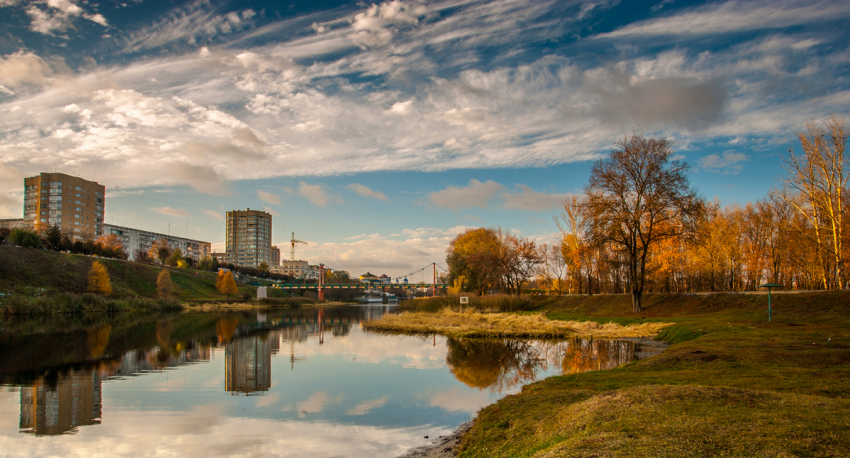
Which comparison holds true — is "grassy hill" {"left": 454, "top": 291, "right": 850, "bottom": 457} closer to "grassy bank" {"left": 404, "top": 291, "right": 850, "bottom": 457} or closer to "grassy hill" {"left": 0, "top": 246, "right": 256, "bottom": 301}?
"grassy bank" {"left": 404, "top": 291, "right": 850, "bottom": 457}

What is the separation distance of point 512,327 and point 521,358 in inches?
424

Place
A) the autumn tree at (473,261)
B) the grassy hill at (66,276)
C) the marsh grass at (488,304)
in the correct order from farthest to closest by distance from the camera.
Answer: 1. the grassy hill at (66,276)
2. the autumn tree at (473,261)
3. the marsh grass at (488,304)

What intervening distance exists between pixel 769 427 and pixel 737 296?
3032 cm

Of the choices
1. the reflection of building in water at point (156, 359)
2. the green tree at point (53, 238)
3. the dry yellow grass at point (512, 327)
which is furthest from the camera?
the green tree at point (53, 238)

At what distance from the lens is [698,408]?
20.0 ft

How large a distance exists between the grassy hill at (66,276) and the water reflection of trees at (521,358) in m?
59.4

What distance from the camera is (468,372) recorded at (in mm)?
15938

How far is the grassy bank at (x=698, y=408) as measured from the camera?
15.4 ft

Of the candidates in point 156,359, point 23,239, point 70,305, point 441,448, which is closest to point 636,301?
point 156,359

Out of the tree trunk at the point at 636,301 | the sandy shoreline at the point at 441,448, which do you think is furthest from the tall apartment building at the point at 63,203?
the sandy shoreline at the point at 441,448

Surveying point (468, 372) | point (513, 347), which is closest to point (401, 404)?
point (468, 372)

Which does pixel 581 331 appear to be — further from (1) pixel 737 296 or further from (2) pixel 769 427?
(2) pixel 769 427

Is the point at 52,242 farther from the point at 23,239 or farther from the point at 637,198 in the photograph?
the point at 637,198

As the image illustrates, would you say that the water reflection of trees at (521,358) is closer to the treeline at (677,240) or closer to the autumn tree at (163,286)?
the treeline at (677,240)
